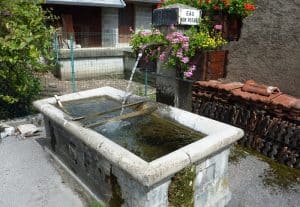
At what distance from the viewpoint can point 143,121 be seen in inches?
147

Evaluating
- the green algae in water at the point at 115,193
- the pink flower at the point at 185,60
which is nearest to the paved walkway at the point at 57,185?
the green algae in water at the point at 115,193

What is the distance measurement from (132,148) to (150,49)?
2451mm

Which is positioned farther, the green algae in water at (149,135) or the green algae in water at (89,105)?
the green algae in water at (89,105)

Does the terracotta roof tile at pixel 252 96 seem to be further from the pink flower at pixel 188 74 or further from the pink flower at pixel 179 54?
the pink flower at pixel 179 54

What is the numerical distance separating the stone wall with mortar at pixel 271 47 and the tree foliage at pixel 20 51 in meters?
3.50

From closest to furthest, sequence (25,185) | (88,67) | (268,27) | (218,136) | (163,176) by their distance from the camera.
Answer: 1. (163,176)
2. (218,136)
3. (25,185)
4. (268,27)
5. (88,67)

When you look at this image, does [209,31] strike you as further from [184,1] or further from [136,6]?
[136,6]

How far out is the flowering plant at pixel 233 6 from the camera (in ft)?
14.6

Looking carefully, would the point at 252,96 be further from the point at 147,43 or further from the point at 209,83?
the point at 147,43

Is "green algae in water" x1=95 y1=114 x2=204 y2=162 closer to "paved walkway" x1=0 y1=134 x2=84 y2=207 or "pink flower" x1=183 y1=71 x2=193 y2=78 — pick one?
"paved walkway" x1=0 y1=134 x2=84 y2=207

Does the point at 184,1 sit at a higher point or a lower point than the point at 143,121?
higher

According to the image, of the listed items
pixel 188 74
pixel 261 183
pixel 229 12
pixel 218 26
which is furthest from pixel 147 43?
pixel 261 183

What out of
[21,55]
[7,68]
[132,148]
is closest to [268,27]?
[132,148]

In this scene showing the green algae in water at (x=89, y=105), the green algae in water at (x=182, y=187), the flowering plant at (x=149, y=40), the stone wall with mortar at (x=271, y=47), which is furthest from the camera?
the flowering plant at (x=149, y=40)
